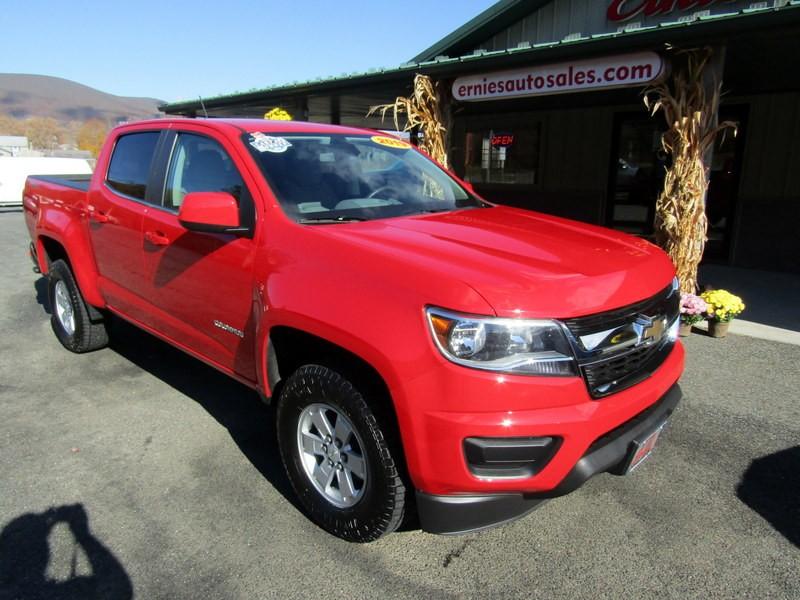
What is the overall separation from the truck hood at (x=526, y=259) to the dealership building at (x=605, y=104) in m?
3.70

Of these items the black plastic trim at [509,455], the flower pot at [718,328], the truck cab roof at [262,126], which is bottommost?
the flower pot at [718,328]

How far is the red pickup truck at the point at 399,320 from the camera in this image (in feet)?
6.70

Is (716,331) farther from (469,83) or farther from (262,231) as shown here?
(262,231)

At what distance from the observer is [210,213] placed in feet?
8.91

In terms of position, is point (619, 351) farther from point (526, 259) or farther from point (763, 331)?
point (763, 331)

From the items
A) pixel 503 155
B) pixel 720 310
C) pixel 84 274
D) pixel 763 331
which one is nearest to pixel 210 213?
pixel 84 274

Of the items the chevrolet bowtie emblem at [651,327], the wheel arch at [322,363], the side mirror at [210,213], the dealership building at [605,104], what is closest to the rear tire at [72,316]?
the side mirror at [210,213]

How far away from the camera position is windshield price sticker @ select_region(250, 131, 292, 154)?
3080 millimetres

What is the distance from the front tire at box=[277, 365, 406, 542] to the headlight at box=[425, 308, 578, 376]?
1.55 ft

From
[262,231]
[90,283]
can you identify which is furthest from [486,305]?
[90,283]

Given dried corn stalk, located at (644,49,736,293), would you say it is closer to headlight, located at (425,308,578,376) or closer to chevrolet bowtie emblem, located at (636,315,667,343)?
chevrolet bowtie emblem, located at (636,315,667,343)

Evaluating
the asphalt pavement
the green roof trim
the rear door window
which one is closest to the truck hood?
the asphalt pavement

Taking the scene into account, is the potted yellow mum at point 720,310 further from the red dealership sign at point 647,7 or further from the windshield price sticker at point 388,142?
the red dealership sign at point 647,7

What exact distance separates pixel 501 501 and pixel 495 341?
0.61 metres
